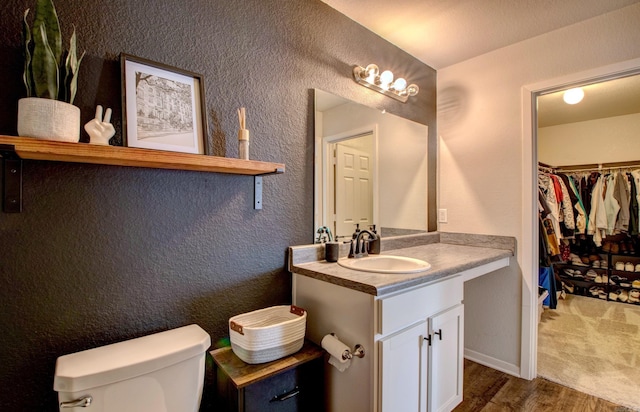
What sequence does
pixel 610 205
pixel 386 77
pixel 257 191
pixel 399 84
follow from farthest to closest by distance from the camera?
pixel 610 205 < pixel 399 84 < pixel 386 77 < pixel 257 191

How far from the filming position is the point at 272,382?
1.17 m

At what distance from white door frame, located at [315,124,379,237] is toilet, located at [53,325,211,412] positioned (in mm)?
900

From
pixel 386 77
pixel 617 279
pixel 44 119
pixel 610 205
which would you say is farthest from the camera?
pixel 617 279

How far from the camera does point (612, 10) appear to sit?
5.82 feet

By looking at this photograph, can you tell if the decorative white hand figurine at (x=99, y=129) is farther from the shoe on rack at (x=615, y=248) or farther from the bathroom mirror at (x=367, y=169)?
the shoe on rack at (x=615, y=248)

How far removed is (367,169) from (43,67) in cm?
161

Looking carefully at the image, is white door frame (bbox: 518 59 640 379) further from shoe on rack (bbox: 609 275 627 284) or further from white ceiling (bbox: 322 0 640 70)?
shoe on rack (bbox: 609 275 627 284)

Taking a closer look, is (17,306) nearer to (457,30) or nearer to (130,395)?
(130,395)

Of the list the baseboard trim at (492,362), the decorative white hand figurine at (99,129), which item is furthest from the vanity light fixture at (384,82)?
the baseboard trim at (492,362)

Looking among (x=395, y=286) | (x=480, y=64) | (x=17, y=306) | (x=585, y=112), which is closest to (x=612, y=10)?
(x=480, y=64)

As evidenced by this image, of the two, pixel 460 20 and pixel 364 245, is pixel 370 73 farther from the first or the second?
pixel 364 245

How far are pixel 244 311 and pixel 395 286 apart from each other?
0.72 m

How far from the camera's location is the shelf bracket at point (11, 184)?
3.01 ft

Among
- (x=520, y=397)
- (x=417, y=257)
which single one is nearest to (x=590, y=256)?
(x=520, y=397)
